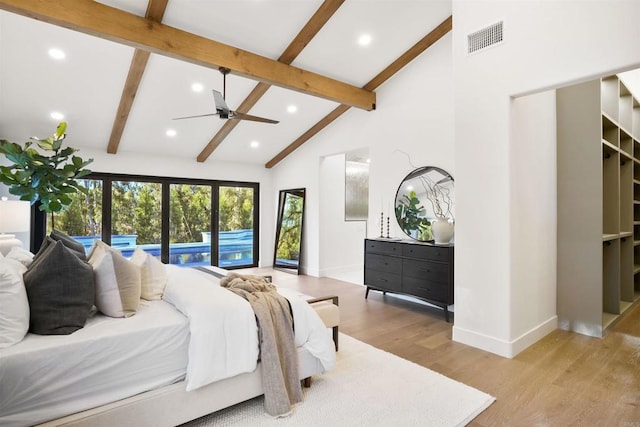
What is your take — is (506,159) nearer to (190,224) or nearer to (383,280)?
(383,280)

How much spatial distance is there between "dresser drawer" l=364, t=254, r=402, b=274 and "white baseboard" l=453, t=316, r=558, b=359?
4.25 feet

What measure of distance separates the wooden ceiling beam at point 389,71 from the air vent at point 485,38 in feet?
4.32

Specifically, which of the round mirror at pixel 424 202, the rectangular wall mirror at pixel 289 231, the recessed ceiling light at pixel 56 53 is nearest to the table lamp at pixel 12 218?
the recessed ceiling light at pixel 56 53

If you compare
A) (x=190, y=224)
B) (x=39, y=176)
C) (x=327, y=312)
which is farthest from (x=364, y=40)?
(x=190, y=224)

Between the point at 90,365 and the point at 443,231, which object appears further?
the point at 443,231

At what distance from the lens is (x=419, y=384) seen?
7.89 feet

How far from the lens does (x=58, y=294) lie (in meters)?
1.73

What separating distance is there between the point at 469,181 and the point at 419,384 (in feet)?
5.97

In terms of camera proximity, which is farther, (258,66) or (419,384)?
(258,66)

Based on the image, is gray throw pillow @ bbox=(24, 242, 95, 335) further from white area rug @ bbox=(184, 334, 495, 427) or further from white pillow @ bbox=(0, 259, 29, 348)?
white area rug @ bbox=(184, 334, 495, 427)

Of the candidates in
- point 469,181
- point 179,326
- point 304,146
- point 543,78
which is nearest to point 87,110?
point 304,146

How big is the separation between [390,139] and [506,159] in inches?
96.9

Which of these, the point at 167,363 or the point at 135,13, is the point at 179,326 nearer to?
the point at 167,363

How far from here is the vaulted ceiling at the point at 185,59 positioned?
134 inches
